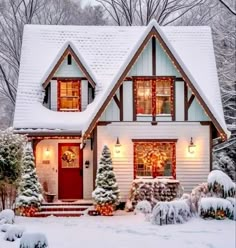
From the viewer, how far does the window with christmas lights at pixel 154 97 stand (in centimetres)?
2062

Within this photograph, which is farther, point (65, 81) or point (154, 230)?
point (65, 81)

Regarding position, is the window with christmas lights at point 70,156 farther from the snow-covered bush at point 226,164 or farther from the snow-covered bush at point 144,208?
the snow-covered bush at point 226,164

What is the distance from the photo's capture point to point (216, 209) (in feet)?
57.3

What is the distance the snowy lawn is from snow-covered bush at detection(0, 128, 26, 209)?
1256mm

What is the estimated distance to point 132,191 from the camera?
20.1m

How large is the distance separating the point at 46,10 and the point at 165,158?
14380 mm

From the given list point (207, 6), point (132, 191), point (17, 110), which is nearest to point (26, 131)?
point (17, 110)

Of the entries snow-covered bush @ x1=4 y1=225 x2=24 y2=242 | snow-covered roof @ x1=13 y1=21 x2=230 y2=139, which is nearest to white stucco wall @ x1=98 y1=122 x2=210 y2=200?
snow-covered roof @ x1=13 y1=21 x2=230 y2=139

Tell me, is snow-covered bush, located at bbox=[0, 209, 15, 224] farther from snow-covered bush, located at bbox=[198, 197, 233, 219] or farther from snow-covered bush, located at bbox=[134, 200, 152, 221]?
snow-covered bush, located at bbox=[198, 197, 233, 219]

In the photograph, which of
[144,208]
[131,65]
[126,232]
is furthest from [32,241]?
[131,65]

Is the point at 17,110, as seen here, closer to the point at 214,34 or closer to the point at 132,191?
the point at 132,191

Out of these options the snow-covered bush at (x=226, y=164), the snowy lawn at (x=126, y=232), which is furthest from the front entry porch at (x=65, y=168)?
the snow-covered bush at (x=226, y=164)

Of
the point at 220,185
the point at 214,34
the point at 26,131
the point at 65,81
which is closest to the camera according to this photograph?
the point at 220,185

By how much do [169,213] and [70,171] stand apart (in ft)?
19.3
